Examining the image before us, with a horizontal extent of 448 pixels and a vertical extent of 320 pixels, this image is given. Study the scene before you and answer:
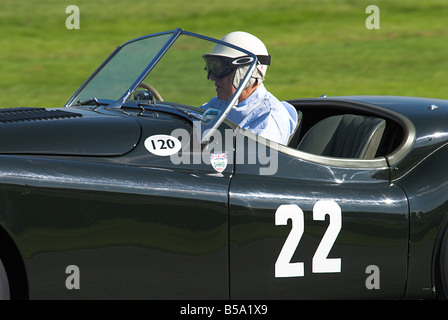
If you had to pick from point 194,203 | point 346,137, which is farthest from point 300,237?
point 346,137

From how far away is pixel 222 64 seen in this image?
3.69m

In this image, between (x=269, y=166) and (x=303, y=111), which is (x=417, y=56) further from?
(x=269, y=166)

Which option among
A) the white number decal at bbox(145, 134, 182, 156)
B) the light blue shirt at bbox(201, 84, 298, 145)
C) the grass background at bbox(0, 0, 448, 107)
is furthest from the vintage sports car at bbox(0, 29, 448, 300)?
the grass background at bbox(0, 0, 448, 107)

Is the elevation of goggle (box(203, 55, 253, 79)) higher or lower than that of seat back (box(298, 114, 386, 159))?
higher

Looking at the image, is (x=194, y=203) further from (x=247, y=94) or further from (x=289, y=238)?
(x=247, y=94)

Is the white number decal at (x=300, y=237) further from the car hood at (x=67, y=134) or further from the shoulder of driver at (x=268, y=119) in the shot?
the car hood at (x=67, y=134)

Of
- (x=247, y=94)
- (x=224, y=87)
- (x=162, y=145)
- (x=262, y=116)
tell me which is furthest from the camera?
(x=247, y=94)

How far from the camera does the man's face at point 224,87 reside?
3686mm

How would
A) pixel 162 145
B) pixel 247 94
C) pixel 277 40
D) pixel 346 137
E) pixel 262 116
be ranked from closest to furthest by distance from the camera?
pixel 162 145 < pixel 262 116 < pixel 247 94 < pixel 346 137 < pixel 277 40

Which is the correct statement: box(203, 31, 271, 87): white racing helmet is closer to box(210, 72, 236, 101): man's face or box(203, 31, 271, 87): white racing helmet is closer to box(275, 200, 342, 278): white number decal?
box(210, 72, 236, 101): man's face

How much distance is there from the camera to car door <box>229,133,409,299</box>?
3195 mm

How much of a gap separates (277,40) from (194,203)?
16.7m

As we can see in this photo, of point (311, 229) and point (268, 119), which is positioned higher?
point (268, 119)

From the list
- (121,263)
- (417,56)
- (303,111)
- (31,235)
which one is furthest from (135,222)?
(417,56)
